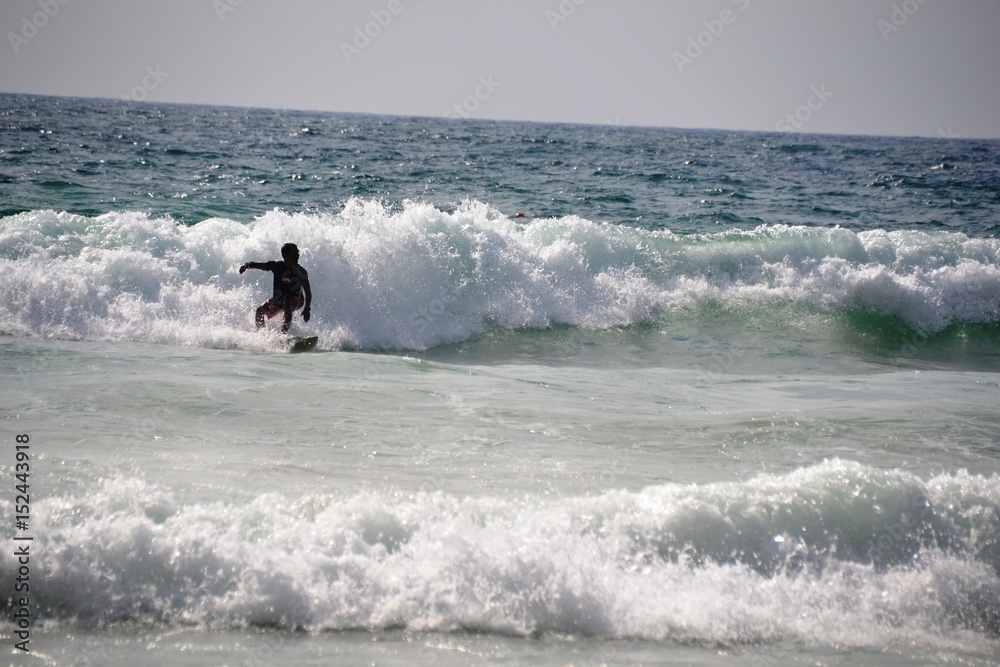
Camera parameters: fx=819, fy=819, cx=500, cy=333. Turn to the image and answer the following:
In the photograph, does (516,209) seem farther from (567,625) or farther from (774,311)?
(567,625)

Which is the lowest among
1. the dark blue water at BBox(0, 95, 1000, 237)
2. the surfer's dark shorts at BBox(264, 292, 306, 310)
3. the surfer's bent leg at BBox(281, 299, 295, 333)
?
the surfer's bent leg at BBox(281, 299, 295, 333)

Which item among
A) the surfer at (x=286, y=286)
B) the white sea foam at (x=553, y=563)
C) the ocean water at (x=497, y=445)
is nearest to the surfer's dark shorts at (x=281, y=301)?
the surfer at (x=286, y=286)

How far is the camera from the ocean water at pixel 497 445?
142 inches

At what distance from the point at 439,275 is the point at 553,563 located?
8.15 metres

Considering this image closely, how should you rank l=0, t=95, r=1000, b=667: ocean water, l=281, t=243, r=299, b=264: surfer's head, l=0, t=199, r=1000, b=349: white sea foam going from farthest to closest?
l=0, t=199, r=1000, b=349: white sea foam, l=281, t=243, r=299, b=264: surfer's head, l=0, t=95, r=1000, b=667: ocean water

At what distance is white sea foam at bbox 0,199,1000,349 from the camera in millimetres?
10109

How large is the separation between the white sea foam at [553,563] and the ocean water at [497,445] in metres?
0.02

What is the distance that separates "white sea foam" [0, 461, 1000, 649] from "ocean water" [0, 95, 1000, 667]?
0.05ft

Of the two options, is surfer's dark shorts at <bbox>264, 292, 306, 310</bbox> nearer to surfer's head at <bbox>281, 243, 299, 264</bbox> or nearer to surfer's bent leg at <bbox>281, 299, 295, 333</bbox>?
surfer's bent leg at <bbox>281, 299, 295, 333</bbox>

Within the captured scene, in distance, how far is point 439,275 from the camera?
38.3 feet

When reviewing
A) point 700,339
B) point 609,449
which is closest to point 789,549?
point 609,449

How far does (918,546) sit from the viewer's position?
14.2 feet

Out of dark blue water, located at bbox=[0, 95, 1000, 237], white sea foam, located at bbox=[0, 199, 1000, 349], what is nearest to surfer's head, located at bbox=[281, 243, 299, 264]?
white sea foam, located at bbox=[0, 199, 1000, 349]

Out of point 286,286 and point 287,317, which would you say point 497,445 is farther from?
point 286,286
